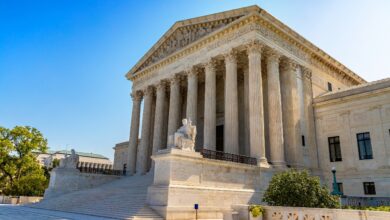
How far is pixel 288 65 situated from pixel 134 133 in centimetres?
1894

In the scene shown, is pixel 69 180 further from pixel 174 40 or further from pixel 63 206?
pixel 174 40

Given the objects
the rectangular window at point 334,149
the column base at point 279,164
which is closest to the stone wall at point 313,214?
the column base at point 279,164

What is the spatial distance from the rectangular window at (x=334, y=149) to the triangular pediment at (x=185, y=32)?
13.0 metres

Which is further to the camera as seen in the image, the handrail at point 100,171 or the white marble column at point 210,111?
the handrail at point 100,171

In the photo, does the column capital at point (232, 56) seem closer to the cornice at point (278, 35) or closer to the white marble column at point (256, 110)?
the white marble column at point (256, 110)

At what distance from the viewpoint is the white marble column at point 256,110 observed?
22.0 metres

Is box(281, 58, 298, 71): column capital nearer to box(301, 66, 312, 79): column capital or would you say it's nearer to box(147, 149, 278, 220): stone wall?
box(301, 66, 312, 79): column capital

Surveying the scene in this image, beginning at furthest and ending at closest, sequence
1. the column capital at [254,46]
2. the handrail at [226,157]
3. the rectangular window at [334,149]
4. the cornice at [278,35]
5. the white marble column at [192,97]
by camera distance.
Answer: the white marble column at [192,97] → the rectangular window at [334,149] → the cornice at [278,35] → the column capital at [254,46] → the handrail at [226,157]

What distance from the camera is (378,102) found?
2430 cm

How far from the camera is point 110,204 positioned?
60.5 feet

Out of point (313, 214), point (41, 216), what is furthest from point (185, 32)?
point (313, 214)

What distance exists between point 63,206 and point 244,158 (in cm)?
1317

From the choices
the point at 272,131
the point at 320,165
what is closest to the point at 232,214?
the point at 272,131

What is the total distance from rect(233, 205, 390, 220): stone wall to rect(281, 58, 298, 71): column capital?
51.4 ft
